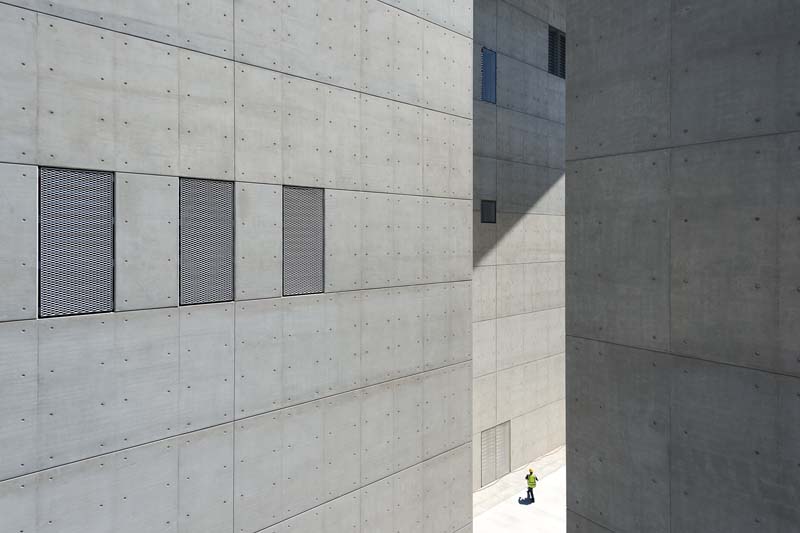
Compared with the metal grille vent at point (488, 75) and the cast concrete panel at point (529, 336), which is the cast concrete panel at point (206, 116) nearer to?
the metal grille vent at point (488, 75)

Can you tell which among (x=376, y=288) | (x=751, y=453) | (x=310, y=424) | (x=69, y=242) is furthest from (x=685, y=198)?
(x=69, y=242)

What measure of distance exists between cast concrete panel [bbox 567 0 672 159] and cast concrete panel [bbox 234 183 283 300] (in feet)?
17.6

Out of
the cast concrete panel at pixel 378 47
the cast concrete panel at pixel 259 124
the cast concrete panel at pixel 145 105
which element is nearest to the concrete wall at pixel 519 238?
the cast concrete panel at pixel 378 47

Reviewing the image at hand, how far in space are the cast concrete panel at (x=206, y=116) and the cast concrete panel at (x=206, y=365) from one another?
2.00 meters

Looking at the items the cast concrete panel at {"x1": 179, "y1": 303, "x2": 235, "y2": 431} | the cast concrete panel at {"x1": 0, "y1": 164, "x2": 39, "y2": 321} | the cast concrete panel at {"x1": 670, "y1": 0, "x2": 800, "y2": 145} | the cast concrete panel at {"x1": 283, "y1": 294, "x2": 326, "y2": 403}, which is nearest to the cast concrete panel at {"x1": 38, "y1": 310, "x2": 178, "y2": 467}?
the cast concrete panel at {"x1": 179, "y1": 303, "x2": 235, "y2": 431}

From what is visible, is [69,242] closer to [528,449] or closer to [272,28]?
[272,28]

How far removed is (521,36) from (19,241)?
64.5 feet

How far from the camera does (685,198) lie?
8094 millimetres

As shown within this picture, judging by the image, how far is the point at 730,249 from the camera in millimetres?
7602

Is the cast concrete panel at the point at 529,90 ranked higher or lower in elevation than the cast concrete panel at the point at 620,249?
higher

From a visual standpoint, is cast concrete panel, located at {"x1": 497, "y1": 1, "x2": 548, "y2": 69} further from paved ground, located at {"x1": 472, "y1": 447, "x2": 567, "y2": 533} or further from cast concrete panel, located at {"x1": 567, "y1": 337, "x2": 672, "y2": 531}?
paved ground, located at {"x1": 472, "y1": 447, "x2": 567, "y2": 533}

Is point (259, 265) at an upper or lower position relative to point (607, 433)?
upper

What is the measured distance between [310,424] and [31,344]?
4231mm

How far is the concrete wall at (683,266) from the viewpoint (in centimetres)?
714
